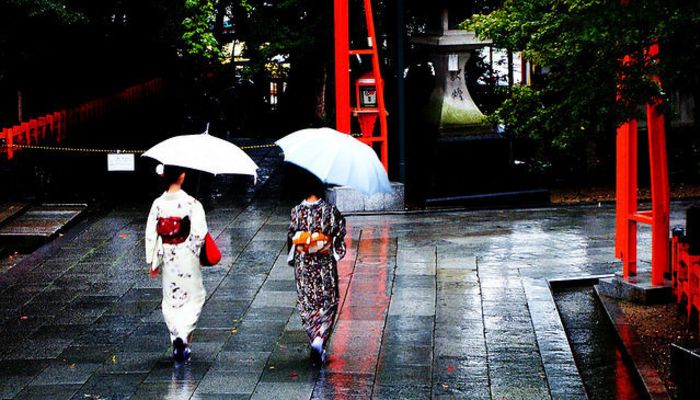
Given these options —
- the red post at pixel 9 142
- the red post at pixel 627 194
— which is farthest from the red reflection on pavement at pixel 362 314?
the red post at pixel 9 142

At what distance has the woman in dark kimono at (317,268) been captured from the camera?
8500 mm

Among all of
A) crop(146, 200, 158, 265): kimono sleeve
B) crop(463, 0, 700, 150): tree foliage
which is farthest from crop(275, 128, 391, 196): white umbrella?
crop(463, 0, 700, 150): tree foliage

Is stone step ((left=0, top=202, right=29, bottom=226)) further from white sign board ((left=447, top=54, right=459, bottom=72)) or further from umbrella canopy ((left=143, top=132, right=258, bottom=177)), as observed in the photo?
white sign board ((left=447, top=54, right=459, bottom=72))

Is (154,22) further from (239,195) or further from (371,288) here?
(371,288)

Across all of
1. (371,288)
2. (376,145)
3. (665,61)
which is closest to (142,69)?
(376,145)

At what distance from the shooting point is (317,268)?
858 cm

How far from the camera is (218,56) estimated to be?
2212cm

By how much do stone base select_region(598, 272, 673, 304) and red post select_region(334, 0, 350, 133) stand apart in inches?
264

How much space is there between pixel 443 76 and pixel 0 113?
27.1 ft

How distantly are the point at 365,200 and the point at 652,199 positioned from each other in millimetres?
6821

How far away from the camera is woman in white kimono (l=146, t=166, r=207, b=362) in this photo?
28.3 ft

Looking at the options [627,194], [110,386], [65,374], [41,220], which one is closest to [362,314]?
[110,386]

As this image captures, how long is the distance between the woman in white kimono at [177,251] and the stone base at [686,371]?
421 centimetres

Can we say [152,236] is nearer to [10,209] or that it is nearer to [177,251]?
[177,251]
